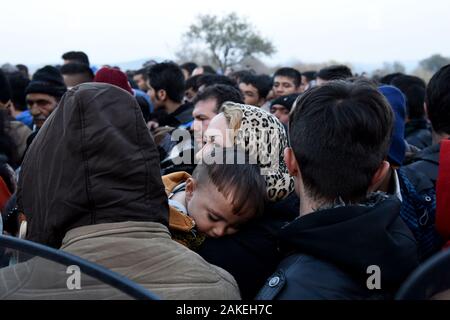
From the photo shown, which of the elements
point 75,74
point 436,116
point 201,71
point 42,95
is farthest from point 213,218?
point 201,71

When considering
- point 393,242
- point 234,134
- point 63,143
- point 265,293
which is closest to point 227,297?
point 265,293

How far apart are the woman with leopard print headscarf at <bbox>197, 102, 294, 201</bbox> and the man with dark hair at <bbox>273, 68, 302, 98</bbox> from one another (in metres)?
5.14

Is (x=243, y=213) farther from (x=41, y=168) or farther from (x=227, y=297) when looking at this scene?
(x=41, y=168)

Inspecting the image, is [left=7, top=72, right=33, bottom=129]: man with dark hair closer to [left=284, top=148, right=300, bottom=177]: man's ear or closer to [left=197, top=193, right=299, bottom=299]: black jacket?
[left=197, top=193, right=299, bottom=299]: black jacket

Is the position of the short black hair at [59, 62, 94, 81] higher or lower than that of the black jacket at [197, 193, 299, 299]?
higher

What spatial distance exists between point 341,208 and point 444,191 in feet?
2.58

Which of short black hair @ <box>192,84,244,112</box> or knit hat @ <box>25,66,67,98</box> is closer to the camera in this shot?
short black hair @ <box>192,84,244,112</box>

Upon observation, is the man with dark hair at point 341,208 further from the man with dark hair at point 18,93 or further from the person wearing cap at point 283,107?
the man with dark hair at point 18,93

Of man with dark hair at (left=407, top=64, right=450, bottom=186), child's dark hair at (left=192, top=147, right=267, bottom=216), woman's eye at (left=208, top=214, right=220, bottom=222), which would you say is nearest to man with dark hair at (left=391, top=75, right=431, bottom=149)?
man with dark hair at (left=407, top=64, right=450, bottom=186)

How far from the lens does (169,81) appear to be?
18.0 feet

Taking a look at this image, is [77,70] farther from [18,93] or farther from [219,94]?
[219,94]

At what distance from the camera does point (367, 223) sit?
1360 mm

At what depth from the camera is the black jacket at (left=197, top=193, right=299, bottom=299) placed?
180 centimetres
